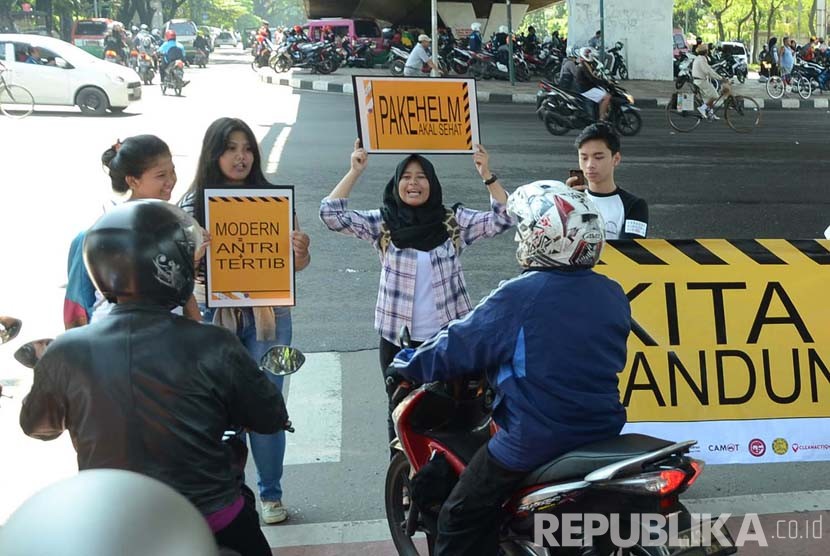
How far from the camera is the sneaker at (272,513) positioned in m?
4.46

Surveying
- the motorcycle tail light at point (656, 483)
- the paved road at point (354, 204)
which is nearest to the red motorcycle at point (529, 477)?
the motorcycle tail light at point (656, 483)

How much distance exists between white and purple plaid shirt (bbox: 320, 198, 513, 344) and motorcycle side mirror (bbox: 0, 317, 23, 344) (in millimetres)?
1873

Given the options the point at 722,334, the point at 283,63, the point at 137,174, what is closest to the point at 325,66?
the point at 283,63

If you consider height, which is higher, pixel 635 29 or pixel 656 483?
pixel 635 29

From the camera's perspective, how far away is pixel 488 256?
930cm

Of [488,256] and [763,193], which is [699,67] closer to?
[763,193]

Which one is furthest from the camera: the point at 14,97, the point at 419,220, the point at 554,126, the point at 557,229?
the point at 14,97

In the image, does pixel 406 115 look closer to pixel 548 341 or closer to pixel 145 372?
pixel 548 341

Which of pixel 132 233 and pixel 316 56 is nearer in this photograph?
pixel 132 233

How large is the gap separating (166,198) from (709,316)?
238cm

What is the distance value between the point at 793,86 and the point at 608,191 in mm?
27369

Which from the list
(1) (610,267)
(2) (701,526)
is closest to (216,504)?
(2) (701,526)

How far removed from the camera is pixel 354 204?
11.4m

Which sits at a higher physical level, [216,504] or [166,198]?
[166,198]
